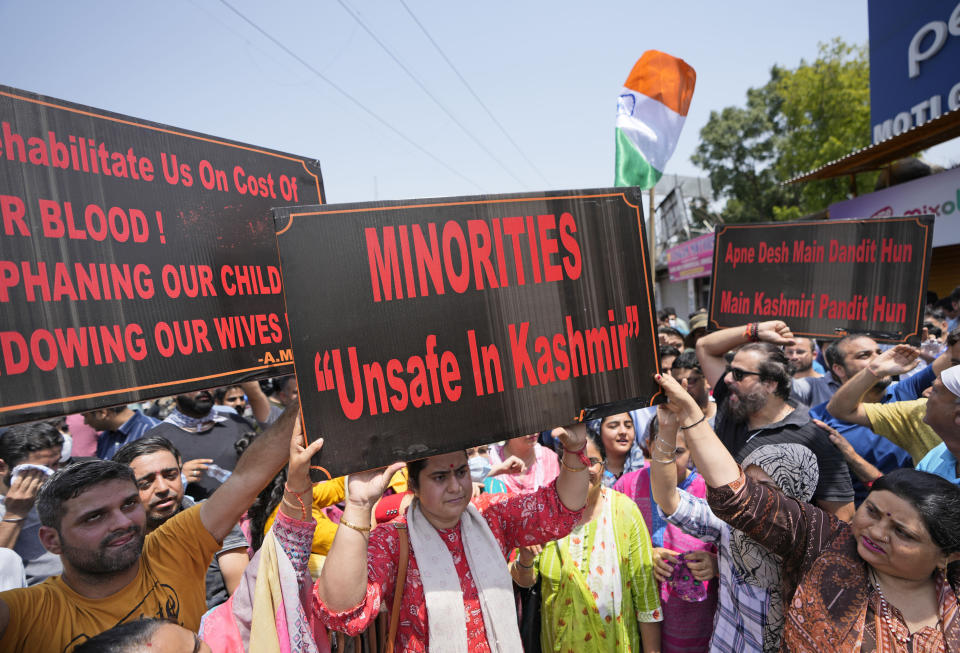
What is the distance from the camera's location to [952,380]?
7.73 ft

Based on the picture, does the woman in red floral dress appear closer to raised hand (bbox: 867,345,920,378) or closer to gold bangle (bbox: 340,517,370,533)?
gold bangle (bbox: 340,517,370,533)

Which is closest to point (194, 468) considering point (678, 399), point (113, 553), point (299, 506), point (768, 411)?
point (113, 553)

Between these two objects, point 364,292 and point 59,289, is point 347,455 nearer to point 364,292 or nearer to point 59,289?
point 364,292

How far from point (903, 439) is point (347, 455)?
11.3ft

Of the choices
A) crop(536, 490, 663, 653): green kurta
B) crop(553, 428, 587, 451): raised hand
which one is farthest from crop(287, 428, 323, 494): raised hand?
crop(536, 490, 663, 653): green kurta

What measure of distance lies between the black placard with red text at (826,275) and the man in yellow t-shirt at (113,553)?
326 cm

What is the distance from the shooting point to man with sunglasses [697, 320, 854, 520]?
269 centimetres

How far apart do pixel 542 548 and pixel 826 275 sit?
2.73 meters

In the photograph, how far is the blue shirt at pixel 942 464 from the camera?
2.51 meters

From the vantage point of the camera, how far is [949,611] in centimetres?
174

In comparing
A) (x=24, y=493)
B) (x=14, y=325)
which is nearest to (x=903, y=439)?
(x=14, y=325)

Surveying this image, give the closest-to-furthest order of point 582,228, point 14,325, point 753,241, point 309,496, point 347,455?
point 14,325 → point 347,455 → point 309,496 → point 582,228 → point 753,241

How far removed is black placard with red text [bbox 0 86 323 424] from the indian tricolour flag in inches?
197

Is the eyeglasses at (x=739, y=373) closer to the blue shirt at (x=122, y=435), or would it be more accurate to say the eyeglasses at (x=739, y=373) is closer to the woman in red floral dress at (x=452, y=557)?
the woman in red floral dress at (x=452, y=557)
